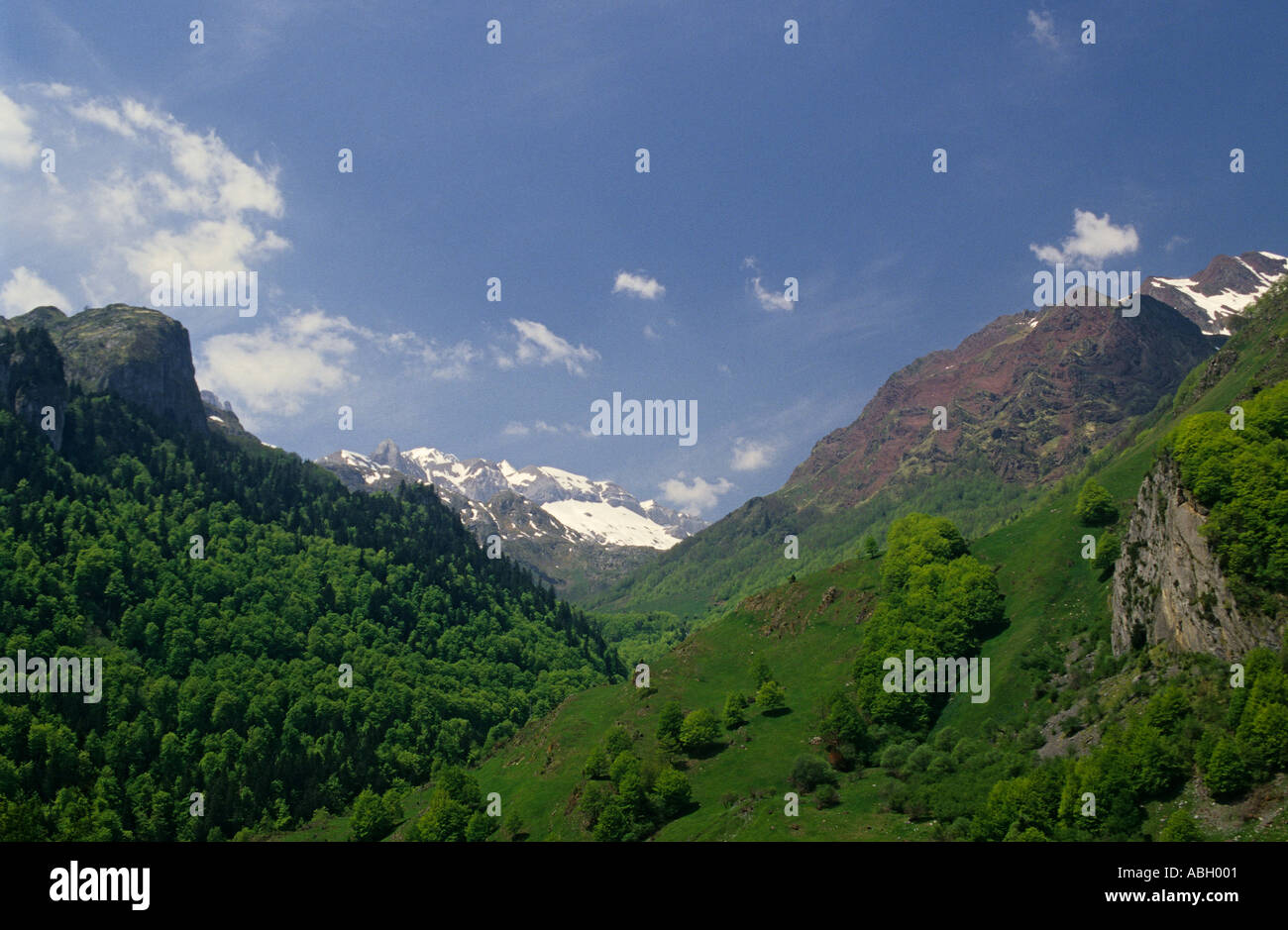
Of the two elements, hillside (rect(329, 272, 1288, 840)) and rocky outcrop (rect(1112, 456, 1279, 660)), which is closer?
hillside (rect(329, 272, 1288, 840))

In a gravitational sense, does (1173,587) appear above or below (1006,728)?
above

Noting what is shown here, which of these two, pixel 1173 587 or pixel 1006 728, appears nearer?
pixel 1173 587

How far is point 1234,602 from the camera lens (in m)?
80.7

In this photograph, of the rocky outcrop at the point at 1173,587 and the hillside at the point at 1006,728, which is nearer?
the hillside at the point at 1006,728

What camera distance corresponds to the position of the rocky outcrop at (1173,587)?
265ft

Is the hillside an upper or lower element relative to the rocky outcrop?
lower

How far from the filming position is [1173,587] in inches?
3514

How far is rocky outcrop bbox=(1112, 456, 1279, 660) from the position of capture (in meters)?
80.8
